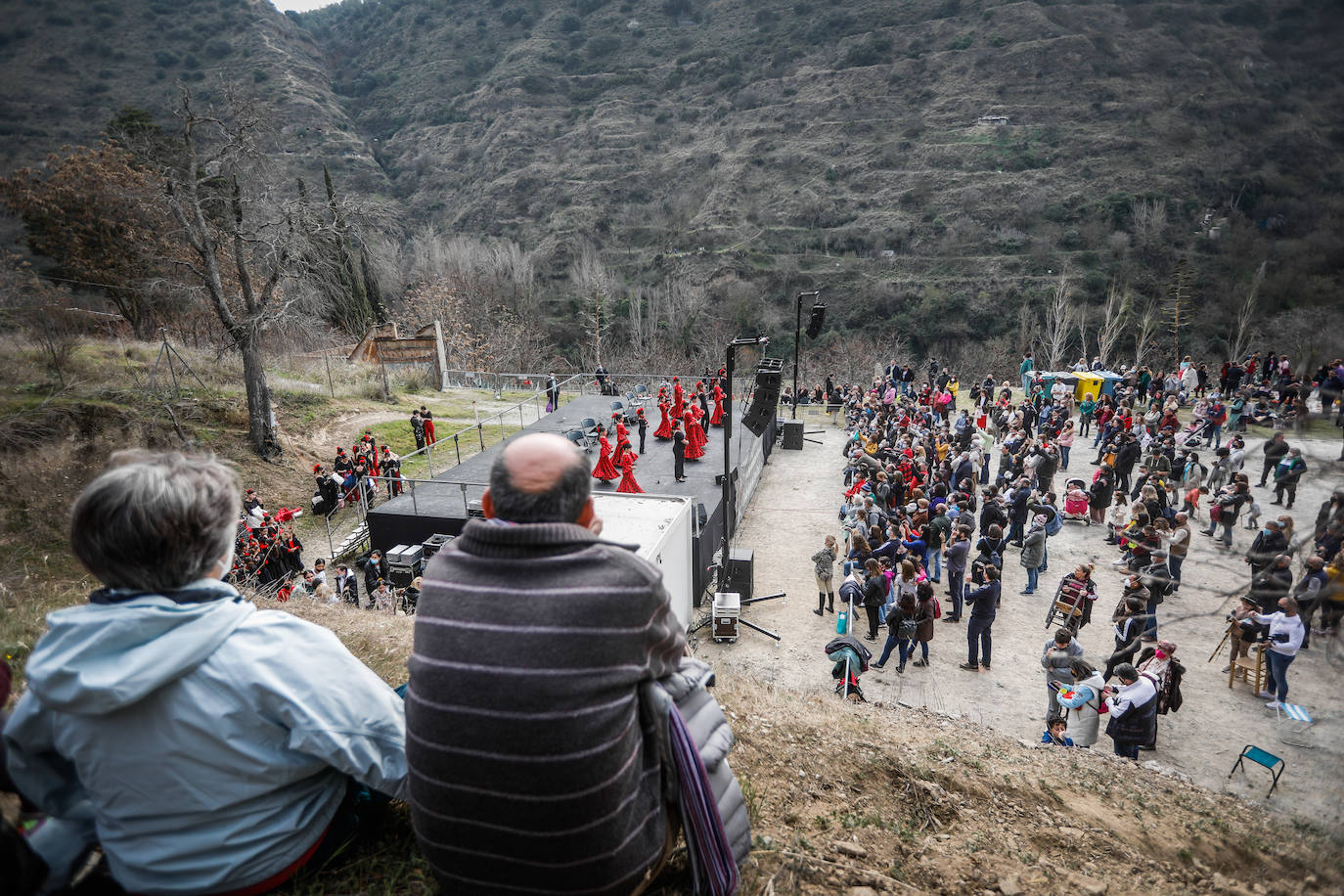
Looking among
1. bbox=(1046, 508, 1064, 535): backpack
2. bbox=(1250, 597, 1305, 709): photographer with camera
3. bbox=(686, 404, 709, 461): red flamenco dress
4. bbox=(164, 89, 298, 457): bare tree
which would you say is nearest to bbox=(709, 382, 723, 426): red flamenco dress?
bbox=(686, 404, 709, 461): red flamenco dress

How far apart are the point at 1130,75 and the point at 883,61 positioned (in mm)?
25861

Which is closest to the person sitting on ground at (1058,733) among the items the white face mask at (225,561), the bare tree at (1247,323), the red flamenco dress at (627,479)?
the white face mask at (225,561)

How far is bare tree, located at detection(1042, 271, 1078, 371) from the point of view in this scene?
35.5m

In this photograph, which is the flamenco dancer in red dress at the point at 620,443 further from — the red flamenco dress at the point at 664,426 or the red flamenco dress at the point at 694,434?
the red flamenco dress at the point at 664,426

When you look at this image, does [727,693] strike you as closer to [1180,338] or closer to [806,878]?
[806,878]

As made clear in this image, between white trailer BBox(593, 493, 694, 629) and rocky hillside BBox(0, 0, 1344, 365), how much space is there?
30.4m

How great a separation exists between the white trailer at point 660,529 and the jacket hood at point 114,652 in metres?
6.14

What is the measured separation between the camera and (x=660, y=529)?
Result: 811 cm

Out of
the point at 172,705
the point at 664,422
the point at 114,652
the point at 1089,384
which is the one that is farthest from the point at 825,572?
the point at 1089,384

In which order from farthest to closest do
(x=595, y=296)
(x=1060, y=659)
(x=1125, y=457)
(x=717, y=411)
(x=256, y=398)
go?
1. (x=595, y=296)
2. (x=717, y=411)
3. (x=256, y=398)
4. (x=1125, y=457)
5. (x=1060, y=659)

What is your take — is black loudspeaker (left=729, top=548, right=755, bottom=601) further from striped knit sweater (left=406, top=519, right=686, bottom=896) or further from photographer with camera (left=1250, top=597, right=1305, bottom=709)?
striped knit sweater (left=406, top=519, right=686, bottom=896)

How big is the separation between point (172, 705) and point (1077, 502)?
16.1 meters

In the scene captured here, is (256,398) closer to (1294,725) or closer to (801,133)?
(1294,725)

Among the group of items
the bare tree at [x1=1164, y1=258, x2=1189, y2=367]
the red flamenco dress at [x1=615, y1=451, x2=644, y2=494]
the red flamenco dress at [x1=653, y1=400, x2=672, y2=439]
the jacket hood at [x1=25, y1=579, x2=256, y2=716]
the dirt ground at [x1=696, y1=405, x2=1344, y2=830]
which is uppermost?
the bare tree at [x1=1164, y1=258, x2=1189, y2=367]
